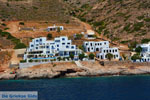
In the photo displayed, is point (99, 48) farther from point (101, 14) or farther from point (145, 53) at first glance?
point (101, 14)

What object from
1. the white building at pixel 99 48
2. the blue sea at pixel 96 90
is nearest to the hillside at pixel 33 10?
the white building at pixel 99 48

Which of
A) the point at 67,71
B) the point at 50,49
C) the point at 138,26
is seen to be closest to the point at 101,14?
the point at 138,26

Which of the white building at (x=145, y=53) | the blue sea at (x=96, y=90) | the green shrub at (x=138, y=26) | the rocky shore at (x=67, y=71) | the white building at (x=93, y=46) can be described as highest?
the green shrub at (x=138, y=26)

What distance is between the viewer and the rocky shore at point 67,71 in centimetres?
5817

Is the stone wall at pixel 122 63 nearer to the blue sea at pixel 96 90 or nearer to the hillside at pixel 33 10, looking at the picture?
the blue sea at pixel 96 90

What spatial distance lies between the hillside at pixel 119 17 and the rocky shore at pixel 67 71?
66.6ft

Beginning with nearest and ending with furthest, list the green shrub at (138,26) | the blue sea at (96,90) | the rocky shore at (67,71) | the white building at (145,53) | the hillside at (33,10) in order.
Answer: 1. the blue sea at (96,90)
2. the rocky shore at (67,71)
3. the white building at (145,53)
4. the green shrub at (138,26)
5. the hillside at (33,10)

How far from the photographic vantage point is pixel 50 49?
67.4 metres

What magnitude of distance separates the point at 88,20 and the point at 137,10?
18294 mm

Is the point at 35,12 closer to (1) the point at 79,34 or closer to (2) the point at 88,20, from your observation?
(2) the point at 88,20

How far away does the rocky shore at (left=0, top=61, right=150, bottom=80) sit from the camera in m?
58.2

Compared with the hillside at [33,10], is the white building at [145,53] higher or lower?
→ lower

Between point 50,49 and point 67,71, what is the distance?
32.3 ft

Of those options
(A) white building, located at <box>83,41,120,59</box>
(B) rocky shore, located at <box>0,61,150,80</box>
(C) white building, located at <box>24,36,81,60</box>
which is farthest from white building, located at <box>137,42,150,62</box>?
(C) white building, located at <box>24,36,81,60</box>
